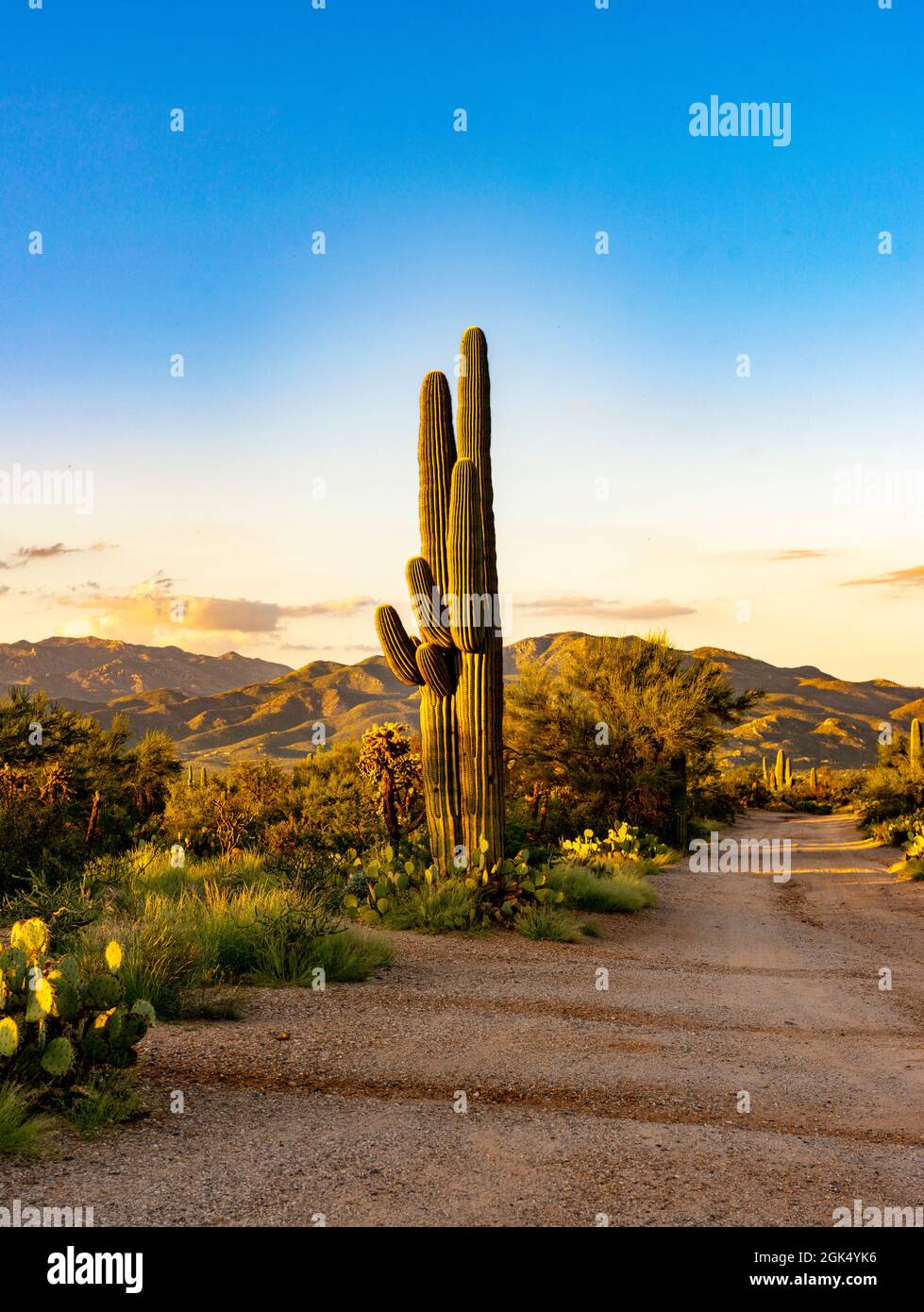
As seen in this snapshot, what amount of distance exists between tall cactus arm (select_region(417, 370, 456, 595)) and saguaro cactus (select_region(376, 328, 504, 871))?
2cm

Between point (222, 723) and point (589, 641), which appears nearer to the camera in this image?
point (589, 641)

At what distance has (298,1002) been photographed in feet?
26.0

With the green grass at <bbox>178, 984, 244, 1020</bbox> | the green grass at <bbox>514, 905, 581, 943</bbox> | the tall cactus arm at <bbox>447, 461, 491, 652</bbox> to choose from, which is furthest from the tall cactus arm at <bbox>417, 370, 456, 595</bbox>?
the green grass at <bbox>178, 984, 244, 1020</bbox>

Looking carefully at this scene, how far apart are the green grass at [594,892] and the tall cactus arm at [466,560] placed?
377 centimetres

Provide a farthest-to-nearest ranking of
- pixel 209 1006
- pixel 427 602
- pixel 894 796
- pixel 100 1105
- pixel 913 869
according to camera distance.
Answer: pixel 894 796, pixel 913 869, pixel 427 602, pixel 209 1006, pixel 100 1105

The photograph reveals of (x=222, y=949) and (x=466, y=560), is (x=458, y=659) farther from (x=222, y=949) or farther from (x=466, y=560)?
(x=222, y=949)

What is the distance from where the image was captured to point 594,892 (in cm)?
1448

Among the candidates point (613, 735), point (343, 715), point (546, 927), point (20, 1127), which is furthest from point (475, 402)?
point (343, 715)

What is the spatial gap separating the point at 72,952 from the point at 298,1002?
1.71 metres

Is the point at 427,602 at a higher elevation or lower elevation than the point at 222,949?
higher

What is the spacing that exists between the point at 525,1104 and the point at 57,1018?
2.62 m
